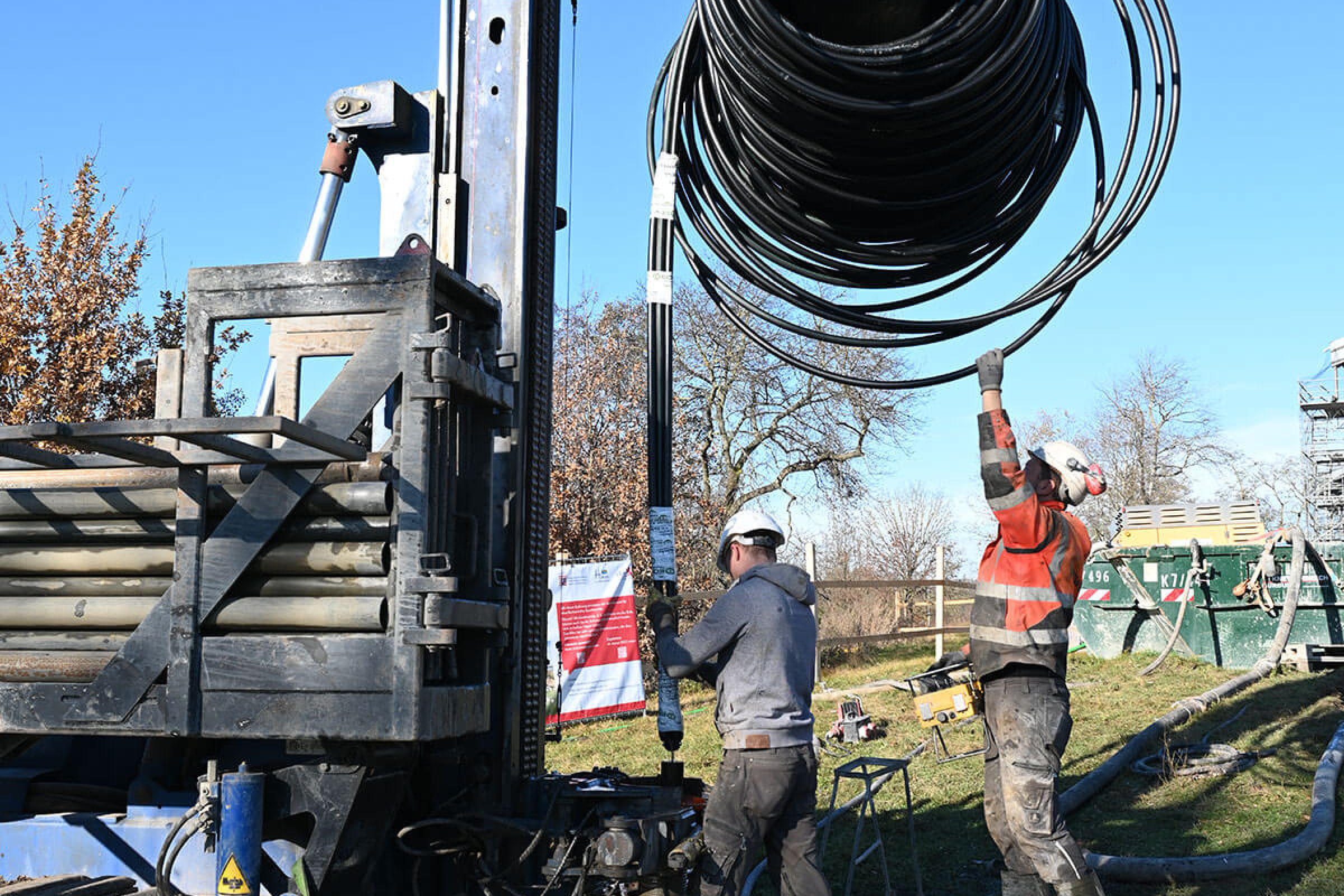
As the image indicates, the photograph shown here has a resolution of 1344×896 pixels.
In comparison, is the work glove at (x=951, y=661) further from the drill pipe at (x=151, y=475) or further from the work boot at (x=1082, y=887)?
the drill pipe at (x=151, y=475)

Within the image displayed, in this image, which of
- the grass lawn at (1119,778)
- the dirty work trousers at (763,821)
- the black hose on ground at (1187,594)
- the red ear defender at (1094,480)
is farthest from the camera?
the black hose on ground at (1187,594)

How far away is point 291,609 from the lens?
3.38 m

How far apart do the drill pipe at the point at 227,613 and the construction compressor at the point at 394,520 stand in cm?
1

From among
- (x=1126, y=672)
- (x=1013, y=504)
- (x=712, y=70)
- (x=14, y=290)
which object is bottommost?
(x=1126, y=672)

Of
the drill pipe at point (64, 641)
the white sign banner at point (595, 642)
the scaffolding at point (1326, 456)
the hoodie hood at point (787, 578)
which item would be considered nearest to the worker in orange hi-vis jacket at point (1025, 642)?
the hoodie hood at point (787, 578)

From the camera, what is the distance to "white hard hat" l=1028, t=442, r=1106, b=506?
503 centimetres

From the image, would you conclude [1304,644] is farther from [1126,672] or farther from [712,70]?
[712,70]

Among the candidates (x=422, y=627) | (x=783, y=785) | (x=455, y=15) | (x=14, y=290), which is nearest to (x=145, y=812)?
(x=422, y=627)

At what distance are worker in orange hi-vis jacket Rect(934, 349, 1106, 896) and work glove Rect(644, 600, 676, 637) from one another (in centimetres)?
133

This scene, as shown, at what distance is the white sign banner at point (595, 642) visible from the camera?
13070mm

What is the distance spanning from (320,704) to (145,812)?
0.96 metres

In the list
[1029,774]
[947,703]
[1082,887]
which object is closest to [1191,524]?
→ [947,703]

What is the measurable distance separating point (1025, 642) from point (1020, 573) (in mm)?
296

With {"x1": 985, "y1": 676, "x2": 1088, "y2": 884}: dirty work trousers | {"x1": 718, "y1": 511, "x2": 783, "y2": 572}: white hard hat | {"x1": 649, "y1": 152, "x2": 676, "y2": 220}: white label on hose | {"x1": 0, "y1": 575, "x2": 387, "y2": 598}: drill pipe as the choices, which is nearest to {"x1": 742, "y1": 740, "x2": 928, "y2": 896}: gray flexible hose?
{"x1": 985, "y1": 676, "x2": 1088, "y2": 884}: dirty work trousers
